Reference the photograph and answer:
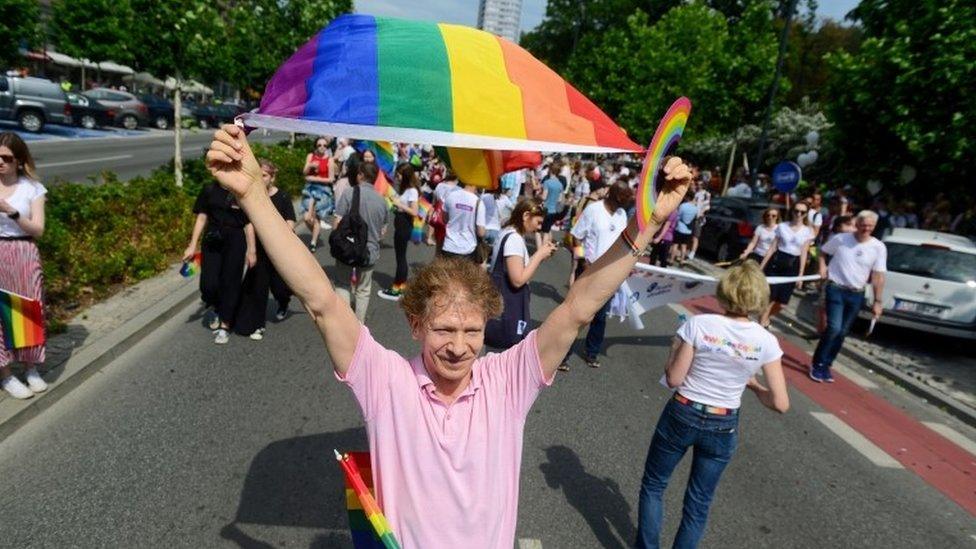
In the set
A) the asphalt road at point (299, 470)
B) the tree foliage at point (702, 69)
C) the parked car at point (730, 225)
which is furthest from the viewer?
the tree foliage at point (702, 69)

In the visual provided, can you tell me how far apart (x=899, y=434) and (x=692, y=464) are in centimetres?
387

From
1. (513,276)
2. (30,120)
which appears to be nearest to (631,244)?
(513,276)

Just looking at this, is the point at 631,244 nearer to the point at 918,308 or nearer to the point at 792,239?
the point at 792,239

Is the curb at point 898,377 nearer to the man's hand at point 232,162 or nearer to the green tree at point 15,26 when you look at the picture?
the man's hand at point 232,162

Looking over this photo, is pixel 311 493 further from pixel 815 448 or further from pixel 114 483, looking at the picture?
pixel 815 448

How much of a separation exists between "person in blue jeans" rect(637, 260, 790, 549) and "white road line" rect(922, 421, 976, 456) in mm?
4092

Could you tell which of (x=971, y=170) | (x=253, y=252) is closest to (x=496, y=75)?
(x=253, y=252)

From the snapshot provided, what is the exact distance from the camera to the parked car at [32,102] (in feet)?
71.6

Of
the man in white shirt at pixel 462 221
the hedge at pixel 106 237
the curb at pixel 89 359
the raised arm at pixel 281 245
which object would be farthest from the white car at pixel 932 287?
the hedge at pixel 106 237

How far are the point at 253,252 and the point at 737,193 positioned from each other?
1552 centimetres

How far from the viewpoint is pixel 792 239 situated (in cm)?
831

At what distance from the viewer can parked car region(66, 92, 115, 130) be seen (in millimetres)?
26453

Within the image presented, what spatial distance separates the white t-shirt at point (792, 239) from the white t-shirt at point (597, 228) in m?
3.56

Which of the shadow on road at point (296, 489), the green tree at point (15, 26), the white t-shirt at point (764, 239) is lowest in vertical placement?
the shadow on road at point (296, 489)
